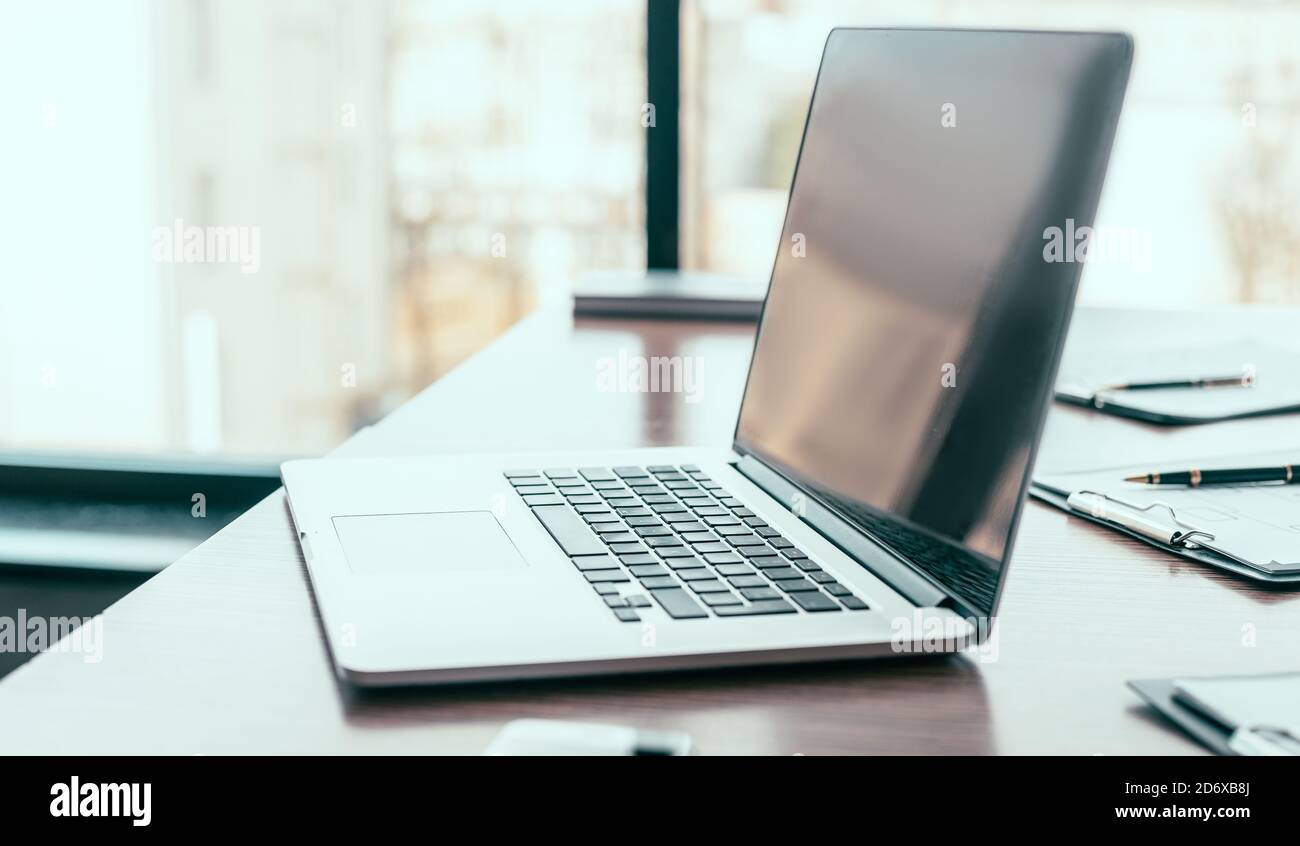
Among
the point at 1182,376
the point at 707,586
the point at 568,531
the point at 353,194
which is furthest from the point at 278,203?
the point at 707,586

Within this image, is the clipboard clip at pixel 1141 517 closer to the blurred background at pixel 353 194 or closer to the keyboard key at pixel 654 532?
the keyboard key at pixel 654 532

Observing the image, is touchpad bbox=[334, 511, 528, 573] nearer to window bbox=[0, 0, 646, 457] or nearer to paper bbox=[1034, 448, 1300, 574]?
paper bbox=[1034, 448, 1300, 574]

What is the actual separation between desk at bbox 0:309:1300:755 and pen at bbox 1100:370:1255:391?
13.9 inches

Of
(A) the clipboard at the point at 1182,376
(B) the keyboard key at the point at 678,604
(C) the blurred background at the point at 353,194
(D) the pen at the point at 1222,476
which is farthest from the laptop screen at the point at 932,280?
(C) the blurred background at the point at 353,194

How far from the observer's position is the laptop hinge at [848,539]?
0.60 m

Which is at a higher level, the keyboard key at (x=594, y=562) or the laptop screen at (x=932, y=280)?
the laptop screen at (x=932, y=280)

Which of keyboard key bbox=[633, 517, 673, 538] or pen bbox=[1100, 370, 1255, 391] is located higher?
pen bbox=[1100, 370, 1255, 391]

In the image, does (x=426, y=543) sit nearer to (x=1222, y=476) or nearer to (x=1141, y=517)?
(x=1141, y=517)

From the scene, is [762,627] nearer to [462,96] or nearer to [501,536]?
[501,536]

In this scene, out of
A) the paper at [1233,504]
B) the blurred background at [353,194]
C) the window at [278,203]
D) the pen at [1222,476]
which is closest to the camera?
the paper at [1233,504]

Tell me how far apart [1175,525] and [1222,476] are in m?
0.13

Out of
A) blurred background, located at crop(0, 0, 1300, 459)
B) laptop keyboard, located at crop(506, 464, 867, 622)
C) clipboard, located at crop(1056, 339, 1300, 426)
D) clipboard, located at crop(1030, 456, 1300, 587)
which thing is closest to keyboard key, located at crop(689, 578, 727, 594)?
laptop keyboard, located at crop(506, 464, 867, 622)

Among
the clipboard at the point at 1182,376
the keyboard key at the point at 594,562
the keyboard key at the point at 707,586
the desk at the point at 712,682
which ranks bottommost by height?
the desk at the point at 712,682

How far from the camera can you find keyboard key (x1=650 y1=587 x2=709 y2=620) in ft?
1.86
